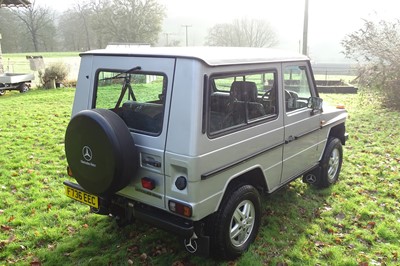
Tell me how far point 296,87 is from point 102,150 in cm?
256

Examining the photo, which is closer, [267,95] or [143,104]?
[143,104]

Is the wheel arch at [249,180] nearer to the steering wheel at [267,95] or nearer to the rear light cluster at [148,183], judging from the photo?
the rear light cluster at [148,183]

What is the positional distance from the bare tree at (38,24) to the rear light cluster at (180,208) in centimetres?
6381

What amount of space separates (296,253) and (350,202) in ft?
5.40

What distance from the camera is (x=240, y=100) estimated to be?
135 inches

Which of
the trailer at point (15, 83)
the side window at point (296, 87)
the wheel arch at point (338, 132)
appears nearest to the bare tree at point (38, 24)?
the trailer at point (15, 83)

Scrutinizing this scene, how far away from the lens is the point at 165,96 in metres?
2.91

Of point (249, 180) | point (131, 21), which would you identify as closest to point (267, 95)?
point (249, 180)

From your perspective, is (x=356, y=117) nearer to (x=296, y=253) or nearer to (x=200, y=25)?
(x=296, y=253)

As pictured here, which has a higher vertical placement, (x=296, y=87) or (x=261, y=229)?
(x=296, y=87)

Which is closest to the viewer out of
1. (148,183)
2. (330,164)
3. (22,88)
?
(148,183)

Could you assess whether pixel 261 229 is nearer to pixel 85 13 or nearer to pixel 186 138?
pixel 186 138

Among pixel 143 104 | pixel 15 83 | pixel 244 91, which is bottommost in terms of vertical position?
pixel 15 83

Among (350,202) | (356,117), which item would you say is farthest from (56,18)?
(350,202)
